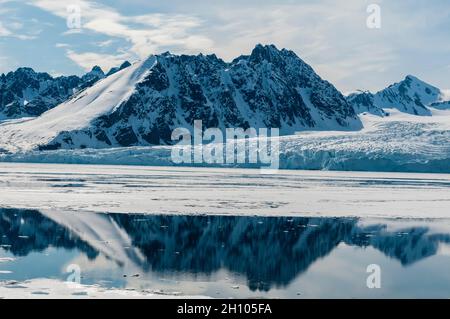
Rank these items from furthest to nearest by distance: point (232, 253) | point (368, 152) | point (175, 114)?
point (175, 114)
point (368, 152)
point (232, 253)

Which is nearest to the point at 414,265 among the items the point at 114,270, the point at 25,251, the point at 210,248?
the point at 210,248

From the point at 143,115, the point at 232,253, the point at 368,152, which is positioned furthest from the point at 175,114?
the point at 232,253

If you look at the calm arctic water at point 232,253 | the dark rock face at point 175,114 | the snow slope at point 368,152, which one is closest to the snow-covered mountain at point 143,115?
the dark rock face at point 175,114

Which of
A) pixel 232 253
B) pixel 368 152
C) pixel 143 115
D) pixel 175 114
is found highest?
pixel 175 114

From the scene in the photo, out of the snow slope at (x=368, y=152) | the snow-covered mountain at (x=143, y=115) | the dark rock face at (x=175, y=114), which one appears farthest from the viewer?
the dark rock face at (x=175, y=114)

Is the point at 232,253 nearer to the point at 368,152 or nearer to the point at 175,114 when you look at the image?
the point at 368,152

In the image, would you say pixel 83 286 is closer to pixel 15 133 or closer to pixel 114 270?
pixel 114 270

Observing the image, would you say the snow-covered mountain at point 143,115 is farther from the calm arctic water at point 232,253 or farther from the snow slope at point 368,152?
the calm arctic water at point 232,253

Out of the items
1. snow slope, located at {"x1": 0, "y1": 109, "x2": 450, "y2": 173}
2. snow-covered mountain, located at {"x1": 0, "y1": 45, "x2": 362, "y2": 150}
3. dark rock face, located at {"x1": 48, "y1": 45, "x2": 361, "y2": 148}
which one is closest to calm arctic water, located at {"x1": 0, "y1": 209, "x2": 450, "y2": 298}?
snow slope, located at {"x1": 0, "y1": 109, "x2": 450, "y2": 173}

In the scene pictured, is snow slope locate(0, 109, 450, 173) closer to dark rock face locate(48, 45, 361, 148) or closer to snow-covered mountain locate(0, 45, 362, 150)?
snow-covered mountain locate(0, 45, 362, 150)
